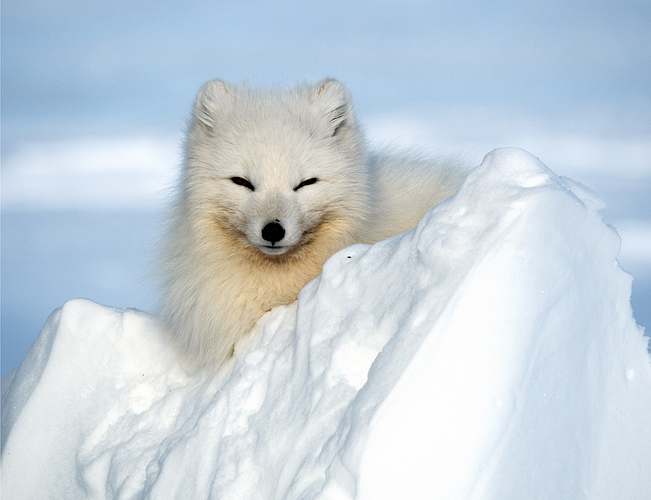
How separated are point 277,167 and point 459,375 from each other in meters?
1.84

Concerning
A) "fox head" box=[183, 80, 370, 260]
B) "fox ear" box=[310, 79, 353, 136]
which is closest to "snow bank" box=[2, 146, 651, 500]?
"fox head" box=[183, 80, 370, 260]

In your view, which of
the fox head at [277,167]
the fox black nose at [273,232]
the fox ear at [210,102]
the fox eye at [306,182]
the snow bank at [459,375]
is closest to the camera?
the snow bank at [459,375]

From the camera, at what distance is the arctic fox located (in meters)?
3.79

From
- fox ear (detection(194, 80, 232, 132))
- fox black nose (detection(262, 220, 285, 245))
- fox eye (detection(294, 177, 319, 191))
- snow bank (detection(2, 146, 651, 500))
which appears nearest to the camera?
snow bank (detection(2, 146, 651, 500))

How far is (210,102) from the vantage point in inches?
162

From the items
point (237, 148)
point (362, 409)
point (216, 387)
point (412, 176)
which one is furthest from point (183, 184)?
point (362, 409)

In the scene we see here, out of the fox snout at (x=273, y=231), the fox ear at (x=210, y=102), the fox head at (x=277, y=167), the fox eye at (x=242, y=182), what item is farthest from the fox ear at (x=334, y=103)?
the fox snout at (x=273, y=231)

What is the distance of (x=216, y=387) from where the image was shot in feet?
12.6

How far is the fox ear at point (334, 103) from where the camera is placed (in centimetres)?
419

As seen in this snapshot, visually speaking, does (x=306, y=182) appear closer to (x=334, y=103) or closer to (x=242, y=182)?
(x=242, y=182)

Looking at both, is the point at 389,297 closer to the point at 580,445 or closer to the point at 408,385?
the point at 408,385

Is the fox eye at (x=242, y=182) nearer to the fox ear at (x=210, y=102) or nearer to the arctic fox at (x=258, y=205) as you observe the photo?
the arctic fox at (x=258, y=205)

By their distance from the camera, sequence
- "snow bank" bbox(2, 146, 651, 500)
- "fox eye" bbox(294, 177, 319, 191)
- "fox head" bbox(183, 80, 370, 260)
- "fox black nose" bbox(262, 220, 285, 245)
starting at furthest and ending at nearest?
"fox eye" bbox(294, 177, 319, 191) → "fox head" bbox(183, 80, 370, 260) → "fox black nose" bbox(262, 220, 285, 245) → "snow bank" bbox(2, 146, 651, 500)

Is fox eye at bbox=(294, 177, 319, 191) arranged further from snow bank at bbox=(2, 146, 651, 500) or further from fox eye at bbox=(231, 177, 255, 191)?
snow bank at bbox=(2, 146, 651, 500)
